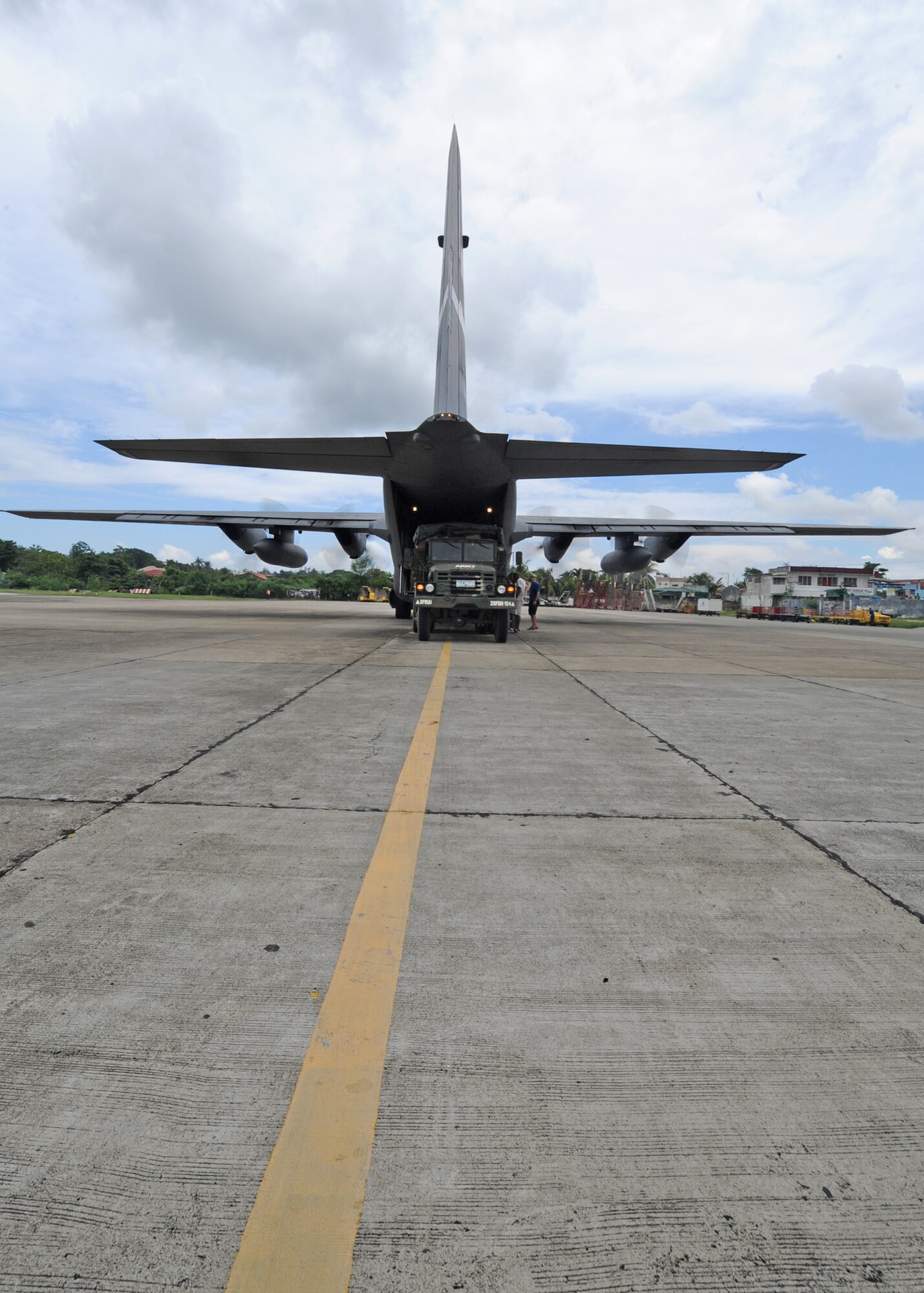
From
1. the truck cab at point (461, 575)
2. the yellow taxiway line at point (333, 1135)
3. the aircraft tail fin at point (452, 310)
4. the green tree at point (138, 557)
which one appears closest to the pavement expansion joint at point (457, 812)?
the yellow taxiway line at point (333, 1135)

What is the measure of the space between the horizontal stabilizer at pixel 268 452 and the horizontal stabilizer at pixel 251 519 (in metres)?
9.46

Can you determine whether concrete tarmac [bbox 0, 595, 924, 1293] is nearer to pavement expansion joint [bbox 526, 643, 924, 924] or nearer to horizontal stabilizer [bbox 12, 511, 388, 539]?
pavement expansion joint [bbox 526, 643, 924, 924]

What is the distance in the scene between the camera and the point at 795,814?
3.82 metres

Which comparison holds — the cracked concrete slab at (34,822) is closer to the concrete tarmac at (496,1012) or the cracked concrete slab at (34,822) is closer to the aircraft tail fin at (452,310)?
the concrete tarmac at (496,1012)

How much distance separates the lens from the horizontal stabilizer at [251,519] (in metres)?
24.7

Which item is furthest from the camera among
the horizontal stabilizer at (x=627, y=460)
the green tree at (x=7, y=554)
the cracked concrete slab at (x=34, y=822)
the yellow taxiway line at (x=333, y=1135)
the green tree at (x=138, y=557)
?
the green tree at (x=138, y=557)

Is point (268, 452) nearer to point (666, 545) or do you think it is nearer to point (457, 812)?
point (457, 812)

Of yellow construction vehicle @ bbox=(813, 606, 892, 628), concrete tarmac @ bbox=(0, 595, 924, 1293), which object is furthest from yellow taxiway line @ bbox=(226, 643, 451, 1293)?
yellow construction vehicle @ bbox=(813, 606, 892, 628)

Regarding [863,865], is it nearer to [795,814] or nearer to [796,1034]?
[795,814]

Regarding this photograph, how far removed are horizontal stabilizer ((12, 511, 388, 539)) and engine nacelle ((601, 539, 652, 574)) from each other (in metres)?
8.46

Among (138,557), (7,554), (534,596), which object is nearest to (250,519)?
(534,596)

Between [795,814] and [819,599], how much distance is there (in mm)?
58401

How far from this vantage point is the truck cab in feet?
46.2

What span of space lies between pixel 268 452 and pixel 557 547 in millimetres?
14445
